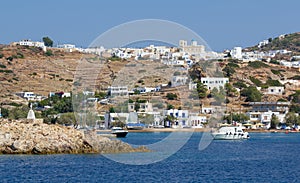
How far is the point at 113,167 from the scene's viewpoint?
33.1m

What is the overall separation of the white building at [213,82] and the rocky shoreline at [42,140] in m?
55.8

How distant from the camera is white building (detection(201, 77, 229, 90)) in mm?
94062

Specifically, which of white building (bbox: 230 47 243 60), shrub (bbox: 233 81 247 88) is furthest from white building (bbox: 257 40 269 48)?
shrub (bbox: 233 81 247 88)

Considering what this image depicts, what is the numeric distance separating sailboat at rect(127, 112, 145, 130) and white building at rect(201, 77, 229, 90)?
10.9 m

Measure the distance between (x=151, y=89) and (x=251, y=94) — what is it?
12568 mm

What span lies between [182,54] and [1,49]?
30.6 metres

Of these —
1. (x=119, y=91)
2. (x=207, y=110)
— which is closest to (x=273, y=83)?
(x=207, y=110)

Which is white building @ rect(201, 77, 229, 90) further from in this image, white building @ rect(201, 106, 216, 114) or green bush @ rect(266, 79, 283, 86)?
green bush @ rect(266, 79, 283, 86)

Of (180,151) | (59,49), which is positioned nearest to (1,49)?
(59,49)

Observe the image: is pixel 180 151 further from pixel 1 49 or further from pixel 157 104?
pixel 1 49

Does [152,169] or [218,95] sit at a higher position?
[218,95]

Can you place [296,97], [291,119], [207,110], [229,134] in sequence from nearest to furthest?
[229,134]
[291,119]
[207,110]
[296,97]

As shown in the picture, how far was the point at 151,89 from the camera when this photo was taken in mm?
97500

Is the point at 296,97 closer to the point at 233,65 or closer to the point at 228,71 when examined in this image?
the point at 228,71
